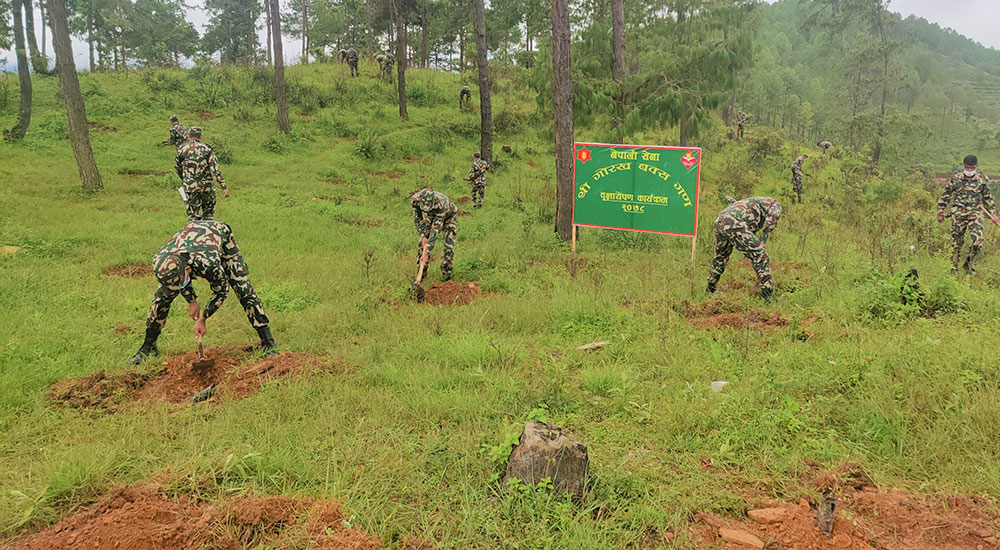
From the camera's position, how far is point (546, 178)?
54.5 ft

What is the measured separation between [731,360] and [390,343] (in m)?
3.34

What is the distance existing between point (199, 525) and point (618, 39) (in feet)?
41.9

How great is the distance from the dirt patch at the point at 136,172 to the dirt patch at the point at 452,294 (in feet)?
34.1

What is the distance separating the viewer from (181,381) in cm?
471

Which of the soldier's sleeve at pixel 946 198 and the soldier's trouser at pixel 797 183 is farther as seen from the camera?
the soldier's trouser at pixel 797 183

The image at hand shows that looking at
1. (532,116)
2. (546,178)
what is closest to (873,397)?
(546,178)

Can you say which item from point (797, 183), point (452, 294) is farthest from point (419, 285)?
point (797, 183)

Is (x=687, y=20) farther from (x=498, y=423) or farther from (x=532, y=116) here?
(x=498, y=423)

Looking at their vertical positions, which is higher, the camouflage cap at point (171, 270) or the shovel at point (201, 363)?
the camouflage cap at point (171, 270)

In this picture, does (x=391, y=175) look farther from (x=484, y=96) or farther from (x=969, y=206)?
(x=969, y=206)

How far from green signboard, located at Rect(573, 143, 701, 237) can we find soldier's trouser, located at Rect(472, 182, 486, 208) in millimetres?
4901

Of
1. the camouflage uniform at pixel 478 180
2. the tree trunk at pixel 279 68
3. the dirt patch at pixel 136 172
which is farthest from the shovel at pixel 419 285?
the tree trunk at pixel 279 68

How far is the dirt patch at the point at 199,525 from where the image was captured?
2.54 metres

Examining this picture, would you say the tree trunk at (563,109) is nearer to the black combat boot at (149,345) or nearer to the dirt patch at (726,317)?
the dirt patch at (726,317)
